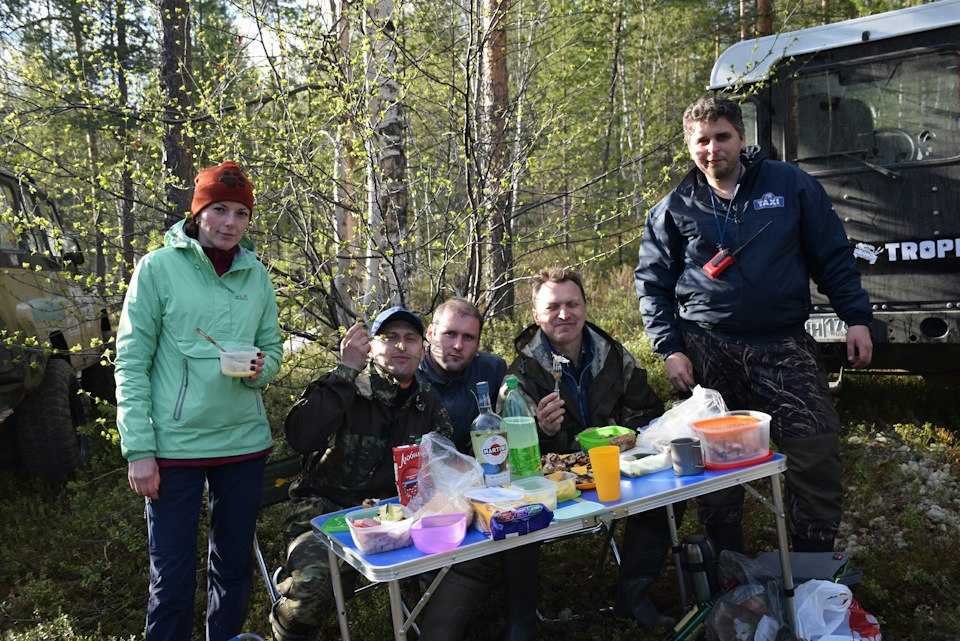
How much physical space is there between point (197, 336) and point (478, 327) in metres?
1.16

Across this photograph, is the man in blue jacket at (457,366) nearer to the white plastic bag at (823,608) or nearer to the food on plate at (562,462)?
the food on plate at (562,462)

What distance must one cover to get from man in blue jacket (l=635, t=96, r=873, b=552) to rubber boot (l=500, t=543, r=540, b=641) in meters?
0.80

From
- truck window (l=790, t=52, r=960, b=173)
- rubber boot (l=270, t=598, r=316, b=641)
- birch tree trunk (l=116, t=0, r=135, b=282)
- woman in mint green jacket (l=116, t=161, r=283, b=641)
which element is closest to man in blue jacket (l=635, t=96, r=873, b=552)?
rubber boot (l=270, t=598, r=316, b=641)

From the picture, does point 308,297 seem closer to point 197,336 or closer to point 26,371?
point 197,336

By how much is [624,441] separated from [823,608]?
0.92 metres

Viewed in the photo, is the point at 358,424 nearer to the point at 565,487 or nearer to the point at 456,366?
the point at 456,366

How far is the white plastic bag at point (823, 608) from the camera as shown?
2.60 meters

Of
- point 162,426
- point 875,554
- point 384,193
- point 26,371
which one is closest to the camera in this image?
point 162,426

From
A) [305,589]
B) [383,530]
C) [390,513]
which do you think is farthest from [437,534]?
[305,589]

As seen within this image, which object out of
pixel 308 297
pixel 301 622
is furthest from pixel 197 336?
pixel 308 297

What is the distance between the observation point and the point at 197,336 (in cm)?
251

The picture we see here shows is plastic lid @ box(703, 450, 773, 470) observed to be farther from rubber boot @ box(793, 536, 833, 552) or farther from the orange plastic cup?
rubber boot @ box(793, 536, 833, 552)

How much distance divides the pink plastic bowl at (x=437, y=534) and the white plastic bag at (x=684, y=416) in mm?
975

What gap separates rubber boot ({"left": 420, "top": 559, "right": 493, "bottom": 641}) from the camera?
8.08 ft
